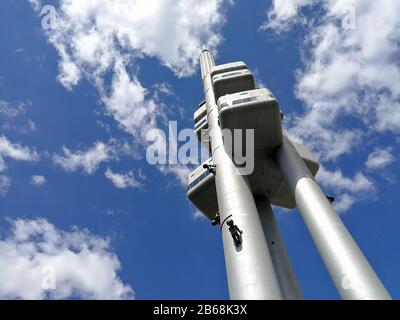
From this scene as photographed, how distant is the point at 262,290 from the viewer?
17219mm

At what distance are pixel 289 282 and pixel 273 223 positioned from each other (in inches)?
219

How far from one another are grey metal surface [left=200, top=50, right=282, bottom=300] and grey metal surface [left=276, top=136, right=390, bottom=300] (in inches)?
117

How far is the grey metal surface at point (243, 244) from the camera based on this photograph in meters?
17.7

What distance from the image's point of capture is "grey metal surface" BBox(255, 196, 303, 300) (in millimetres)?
24281

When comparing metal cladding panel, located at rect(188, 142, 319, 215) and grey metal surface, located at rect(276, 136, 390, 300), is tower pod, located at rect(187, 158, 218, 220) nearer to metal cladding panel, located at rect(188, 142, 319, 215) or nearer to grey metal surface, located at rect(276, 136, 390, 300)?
metal cladding panel, located at rect(188, 142, 319, 215)

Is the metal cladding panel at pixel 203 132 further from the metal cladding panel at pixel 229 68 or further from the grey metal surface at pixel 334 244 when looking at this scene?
the grey metal surface at pixel 334 244

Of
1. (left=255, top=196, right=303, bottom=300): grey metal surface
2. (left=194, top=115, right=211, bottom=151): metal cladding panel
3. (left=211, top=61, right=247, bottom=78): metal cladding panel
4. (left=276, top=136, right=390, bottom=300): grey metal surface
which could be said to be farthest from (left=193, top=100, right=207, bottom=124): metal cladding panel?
(left=276, top=136, right=390, bottom=300): grey metal surface

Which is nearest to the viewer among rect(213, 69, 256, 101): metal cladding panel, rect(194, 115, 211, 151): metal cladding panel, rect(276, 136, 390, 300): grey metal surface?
rect(276, 136, 390, 300): grey metal surface

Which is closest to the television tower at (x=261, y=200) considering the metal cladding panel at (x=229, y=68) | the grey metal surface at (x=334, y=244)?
the grey metal surface at (x=334, y=244)
